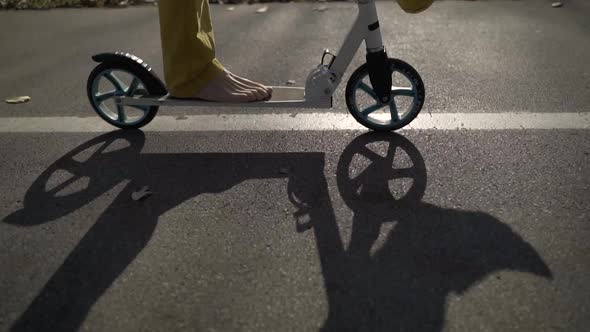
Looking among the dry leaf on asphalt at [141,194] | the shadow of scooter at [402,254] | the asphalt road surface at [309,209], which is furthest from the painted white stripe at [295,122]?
the dry leaf on asphalt at [141,194]

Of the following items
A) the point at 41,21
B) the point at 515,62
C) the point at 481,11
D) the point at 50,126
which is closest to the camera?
the point at 50,126

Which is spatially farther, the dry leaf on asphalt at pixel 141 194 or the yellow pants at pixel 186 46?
the yellow pants at pixel 186 46

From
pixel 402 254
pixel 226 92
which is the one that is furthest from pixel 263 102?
pixel 402 254

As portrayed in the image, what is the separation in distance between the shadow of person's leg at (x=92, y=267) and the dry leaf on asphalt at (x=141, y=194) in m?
0.03

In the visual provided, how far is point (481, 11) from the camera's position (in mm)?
5941

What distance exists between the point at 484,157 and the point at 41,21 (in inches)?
217

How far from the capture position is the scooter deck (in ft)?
11.4

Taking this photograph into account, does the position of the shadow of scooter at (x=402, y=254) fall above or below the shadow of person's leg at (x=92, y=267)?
above

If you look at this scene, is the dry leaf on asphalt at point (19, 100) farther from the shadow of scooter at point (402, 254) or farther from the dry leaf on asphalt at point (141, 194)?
the shadow of scooter at point (402, 254)

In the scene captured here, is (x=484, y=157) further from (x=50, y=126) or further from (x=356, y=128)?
(x=50, y=126)

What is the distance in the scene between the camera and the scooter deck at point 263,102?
11.4 ft

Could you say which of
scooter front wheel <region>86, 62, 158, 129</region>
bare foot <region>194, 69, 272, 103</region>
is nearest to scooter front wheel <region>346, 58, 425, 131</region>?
bare foot <region>194, 69, 272, 103</region>

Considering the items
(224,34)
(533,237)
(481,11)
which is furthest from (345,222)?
(481,11)

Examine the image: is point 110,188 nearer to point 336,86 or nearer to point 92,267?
point 92,267
